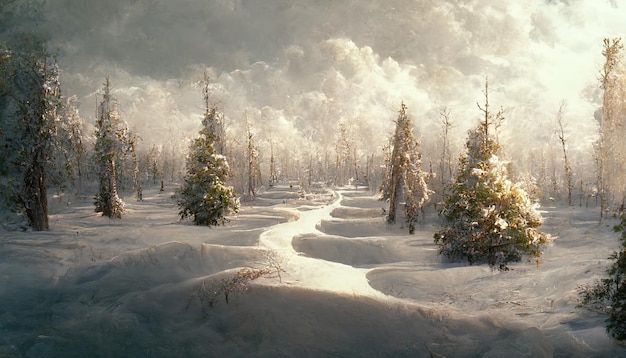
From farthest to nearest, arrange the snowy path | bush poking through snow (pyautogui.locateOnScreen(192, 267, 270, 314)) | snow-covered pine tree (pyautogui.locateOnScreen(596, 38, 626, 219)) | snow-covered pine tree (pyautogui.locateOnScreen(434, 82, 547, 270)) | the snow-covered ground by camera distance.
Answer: snow-covered pine tree (pyautogui.locateOnScreen(596, 38, 626, 219)) → snow-covered pine tree (pyautogui.locateOnScreen(434, 82, 547, 270)) → the snowy path → bush poking through snow (pyautogui.locateOnScreen(192, 267, 270, 314)) → the snow-covered ground

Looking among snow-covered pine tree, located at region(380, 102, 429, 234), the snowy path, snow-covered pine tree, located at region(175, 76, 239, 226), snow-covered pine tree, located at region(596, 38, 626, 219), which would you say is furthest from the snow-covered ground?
snow-covered pine tree, located at region(596, 38, 626, 219)

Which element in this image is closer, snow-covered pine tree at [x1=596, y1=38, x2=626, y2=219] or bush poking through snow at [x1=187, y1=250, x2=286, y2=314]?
bush poking through snow at [x1=187, y1=250, x2=286, y2=314]

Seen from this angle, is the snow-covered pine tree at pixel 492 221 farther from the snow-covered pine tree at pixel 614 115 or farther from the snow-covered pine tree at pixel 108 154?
the snow-covered pine tree at pixel 108 154

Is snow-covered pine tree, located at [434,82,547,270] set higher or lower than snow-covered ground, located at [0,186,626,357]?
higher

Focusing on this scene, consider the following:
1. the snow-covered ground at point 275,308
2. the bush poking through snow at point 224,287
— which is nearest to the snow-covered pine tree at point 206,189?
the snow-covered ground at point 275,308

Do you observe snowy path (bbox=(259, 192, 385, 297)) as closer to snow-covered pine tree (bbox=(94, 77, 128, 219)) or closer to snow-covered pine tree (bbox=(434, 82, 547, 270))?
snow-covered pine tree (bbox=(434, 82, 547, 270))

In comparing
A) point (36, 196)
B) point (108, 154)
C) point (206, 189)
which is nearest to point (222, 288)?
point (36, 196)

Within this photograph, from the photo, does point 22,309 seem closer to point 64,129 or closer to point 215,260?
point 215,260
